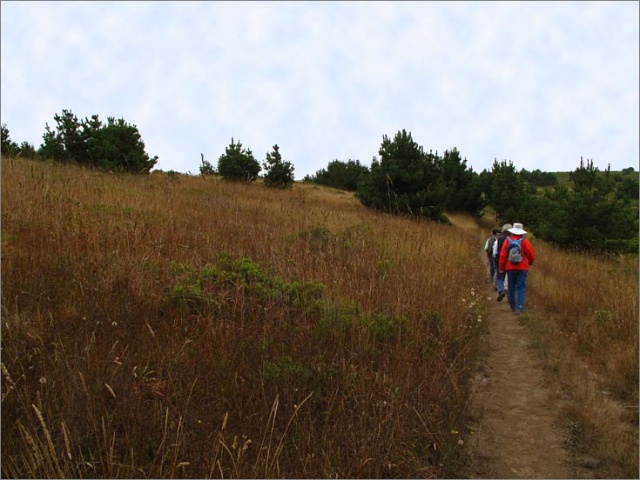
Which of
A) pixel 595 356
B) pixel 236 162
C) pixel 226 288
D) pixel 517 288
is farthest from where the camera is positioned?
pixel 236 162

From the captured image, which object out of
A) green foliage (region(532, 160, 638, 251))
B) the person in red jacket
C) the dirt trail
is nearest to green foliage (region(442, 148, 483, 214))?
green foliage (region(532, 160, 638, 251))

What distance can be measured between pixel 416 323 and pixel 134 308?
8.92ft

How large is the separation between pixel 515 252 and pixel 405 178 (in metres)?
10.5

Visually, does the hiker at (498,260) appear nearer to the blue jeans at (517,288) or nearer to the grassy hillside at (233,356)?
the blue jeans at (517,288)

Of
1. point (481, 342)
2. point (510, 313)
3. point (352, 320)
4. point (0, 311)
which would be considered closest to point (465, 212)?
point (510, 313)

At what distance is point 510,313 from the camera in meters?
7.40

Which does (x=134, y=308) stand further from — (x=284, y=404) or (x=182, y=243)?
(x=182, y=243)

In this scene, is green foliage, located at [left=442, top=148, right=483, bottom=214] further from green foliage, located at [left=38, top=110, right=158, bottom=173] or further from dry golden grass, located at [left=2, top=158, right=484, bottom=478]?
dry golden grass, located at [left=2, top=158, right=484, bottom=478]

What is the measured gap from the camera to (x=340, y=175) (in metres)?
39.2

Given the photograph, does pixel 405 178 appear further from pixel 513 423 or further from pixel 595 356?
pixel 513 423

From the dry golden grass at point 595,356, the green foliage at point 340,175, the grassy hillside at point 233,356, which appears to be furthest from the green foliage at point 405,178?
the green foliage at point 340,175

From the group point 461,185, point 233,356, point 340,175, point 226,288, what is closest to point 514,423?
point 233,356

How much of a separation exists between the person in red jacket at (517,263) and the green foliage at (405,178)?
9.33 m

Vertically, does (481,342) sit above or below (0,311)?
below
